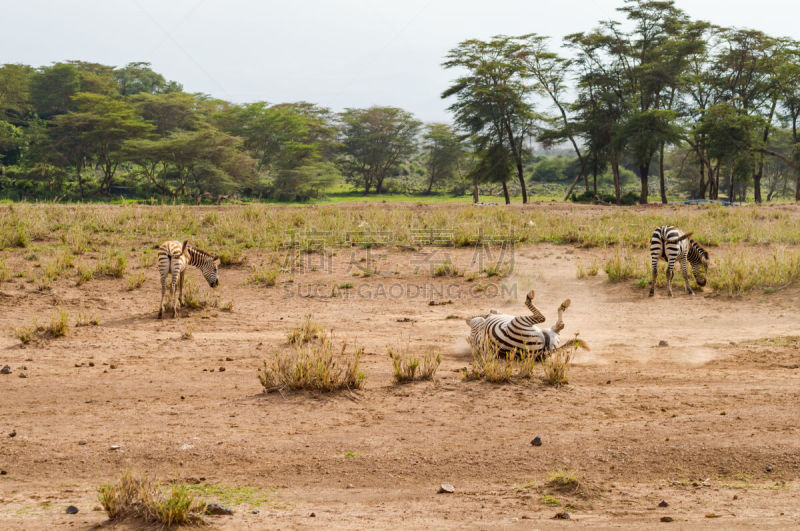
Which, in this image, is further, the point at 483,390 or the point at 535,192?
the point at 535,192

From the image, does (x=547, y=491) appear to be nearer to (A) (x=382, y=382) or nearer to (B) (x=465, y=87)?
(A) (x=382, y=382)

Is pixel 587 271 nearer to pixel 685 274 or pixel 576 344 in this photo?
pixel 685 274

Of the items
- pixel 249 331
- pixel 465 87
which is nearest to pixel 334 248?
pixel 249 331

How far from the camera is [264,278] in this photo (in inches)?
516

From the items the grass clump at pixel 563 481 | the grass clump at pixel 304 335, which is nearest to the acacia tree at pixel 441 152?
the grass clump at pixel 304 335

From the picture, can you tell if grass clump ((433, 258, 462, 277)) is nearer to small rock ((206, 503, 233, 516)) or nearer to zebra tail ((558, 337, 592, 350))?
zebra tail ((558, 337, 592, 350))

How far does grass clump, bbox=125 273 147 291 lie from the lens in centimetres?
1227

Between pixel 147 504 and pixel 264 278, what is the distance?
9509 millimetres

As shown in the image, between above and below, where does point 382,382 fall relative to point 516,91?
below

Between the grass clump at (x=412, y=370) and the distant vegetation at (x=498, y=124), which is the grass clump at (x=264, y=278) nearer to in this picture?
the grass clump at (x=412, y=370)

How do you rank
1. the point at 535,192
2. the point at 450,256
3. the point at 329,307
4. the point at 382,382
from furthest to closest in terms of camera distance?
the point at 535,192 < the point at 450,256 < the point at 329,307 < the point at 382,382

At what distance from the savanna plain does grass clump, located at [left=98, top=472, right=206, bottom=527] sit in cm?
7

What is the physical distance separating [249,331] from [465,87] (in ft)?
91.9

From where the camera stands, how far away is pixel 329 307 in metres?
11.6
